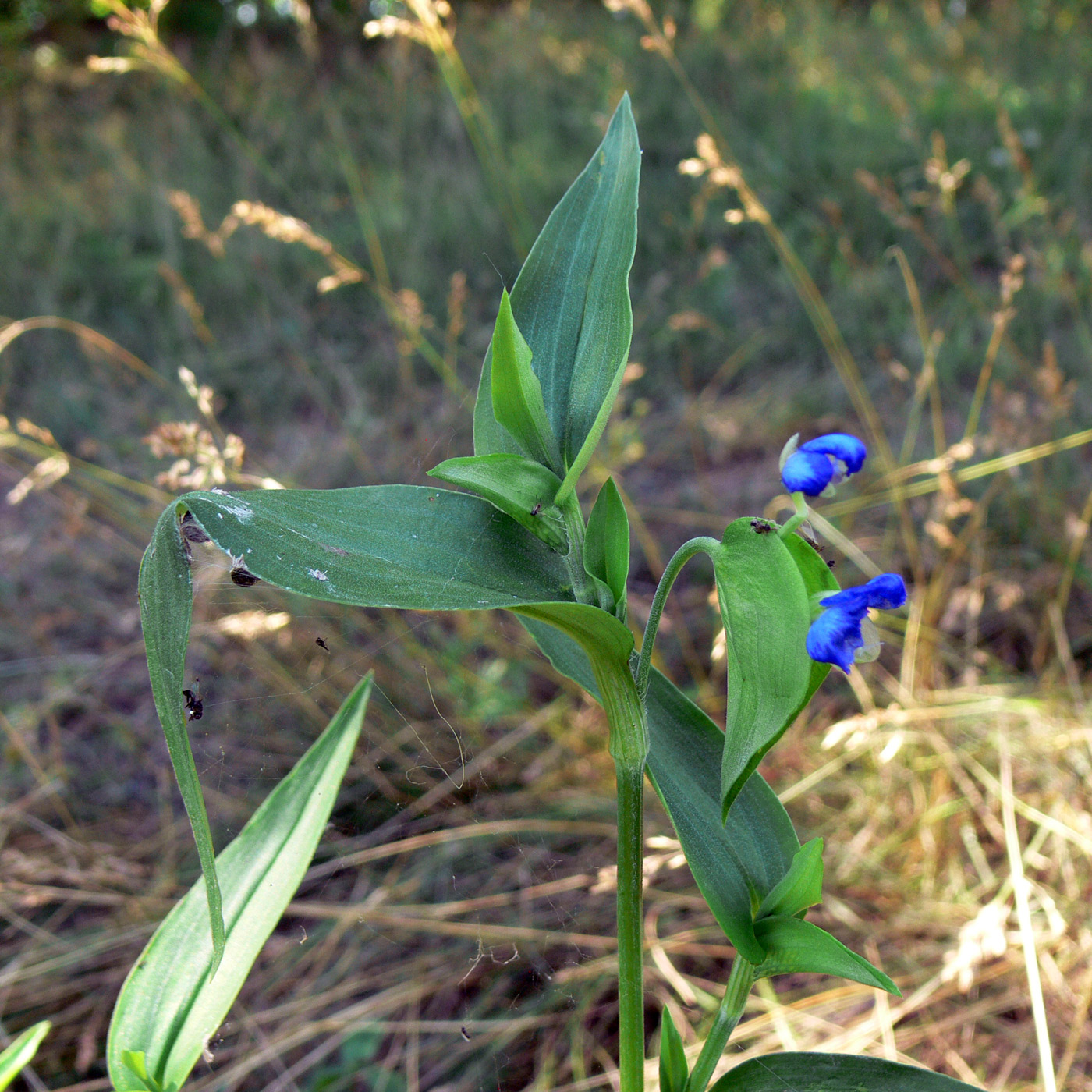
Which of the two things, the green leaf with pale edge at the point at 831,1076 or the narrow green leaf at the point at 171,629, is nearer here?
the narrow green leaf at the point at 171,629

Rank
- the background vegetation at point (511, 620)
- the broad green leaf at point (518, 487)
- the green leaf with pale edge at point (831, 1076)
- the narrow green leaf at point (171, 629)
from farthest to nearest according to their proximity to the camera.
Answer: the background vegetation at point (511, 620) < the green leaf with pale edge at point (831, 1076) < the broad green leaf at point (518, 487) < the narrow green leaf at point (171, 629)

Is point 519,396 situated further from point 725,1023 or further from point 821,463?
point 725,1023

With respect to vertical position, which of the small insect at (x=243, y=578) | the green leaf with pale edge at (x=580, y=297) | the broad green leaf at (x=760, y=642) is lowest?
the broad green leaf at (x=760, y=642)

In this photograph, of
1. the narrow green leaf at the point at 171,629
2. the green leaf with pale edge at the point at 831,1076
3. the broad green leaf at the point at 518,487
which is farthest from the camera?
the green leaf with pale edge at the point at 831,1076

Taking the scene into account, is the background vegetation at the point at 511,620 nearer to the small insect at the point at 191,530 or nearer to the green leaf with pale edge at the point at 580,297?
the small insect at the point at 191,530

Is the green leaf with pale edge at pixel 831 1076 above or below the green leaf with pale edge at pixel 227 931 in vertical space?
below

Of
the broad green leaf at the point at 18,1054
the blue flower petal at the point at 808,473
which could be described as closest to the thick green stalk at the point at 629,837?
the blue flower petal at the point at 808,473
